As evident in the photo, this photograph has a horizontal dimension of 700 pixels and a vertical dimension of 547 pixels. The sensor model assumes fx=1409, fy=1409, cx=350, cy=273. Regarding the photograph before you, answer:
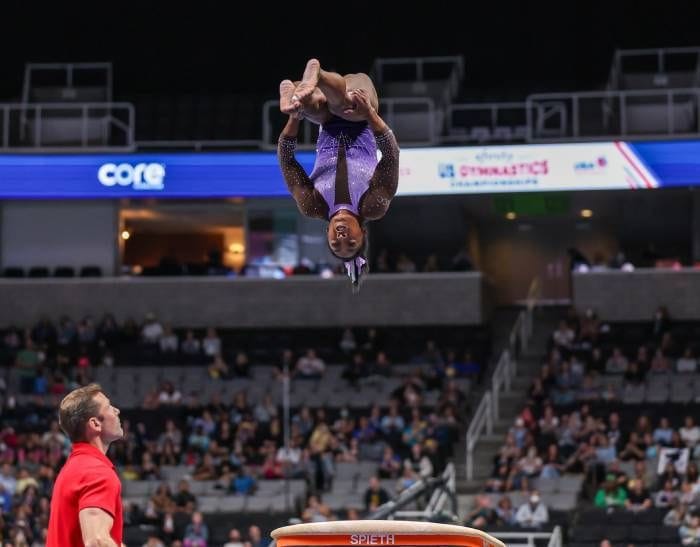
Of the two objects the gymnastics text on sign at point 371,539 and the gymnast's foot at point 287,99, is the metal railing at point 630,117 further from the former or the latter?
the gymnastics text on sign at point 371,539

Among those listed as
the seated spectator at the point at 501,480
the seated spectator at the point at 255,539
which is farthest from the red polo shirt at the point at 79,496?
the seated spectator at the point at 501,480

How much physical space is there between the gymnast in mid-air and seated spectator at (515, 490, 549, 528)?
10.9 m

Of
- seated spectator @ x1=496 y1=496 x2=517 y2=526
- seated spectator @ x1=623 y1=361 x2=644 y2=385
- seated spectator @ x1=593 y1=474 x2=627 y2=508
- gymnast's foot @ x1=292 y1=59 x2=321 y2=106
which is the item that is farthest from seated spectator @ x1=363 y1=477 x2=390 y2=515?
gymnast's foot @ x1=292 y1=59 x2=321 y2=106

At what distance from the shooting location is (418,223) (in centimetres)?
3114

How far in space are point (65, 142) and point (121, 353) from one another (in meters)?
4.84

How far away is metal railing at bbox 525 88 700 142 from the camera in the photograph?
1036 inches

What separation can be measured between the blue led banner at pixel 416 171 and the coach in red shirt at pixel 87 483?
2053cm

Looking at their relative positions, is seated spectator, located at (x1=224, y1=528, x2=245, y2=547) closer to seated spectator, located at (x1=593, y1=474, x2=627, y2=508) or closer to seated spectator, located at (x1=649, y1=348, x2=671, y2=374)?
seated spectator, located at (x1=593, y1=474, x2=627, y2=508)

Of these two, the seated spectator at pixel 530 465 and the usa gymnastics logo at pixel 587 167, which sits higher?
the usa gymnastics logo at pixel 587 167

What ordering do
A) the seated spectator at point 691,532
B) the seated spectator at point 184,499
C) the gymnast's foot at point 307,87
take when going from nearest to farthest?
the gymnast's foot at point 307,87
the seated spectator at point 691,532
the seated spectator at point 184,499

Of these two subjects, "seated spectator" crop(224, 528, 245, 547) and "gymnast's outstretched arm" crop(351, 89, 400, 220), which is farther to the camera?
"seated spectator" crop(224, 528, 245, 547)

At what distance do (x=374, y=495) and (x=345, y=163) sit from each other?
1190 cm

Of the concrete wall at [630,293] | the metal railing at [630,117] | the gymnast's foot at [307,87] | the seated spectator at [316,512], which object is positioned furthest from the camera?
the concrete wall at [630,293]

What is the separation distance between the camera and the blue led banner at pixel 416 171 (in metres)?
25.9
